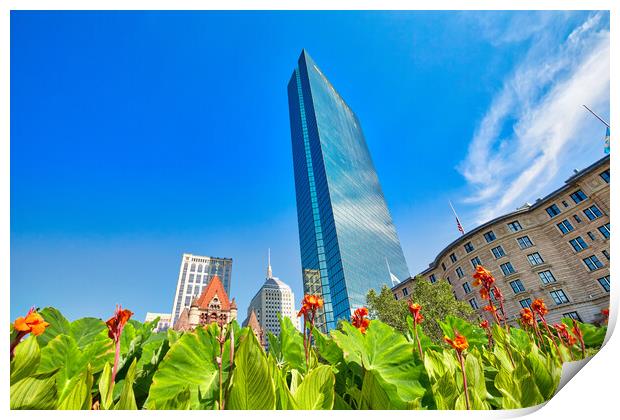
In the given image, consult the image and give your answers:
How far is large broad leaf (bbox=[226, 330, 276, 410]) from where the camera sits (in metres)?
0.68

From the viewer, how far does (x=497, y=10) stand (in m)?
1.76

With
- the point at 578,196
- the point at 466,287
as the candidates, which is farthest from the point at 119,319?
the point at 466,287

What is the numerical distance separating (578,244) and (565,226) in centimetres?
88

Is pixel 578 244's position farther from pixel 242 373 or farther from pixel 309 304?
pixel 242 373

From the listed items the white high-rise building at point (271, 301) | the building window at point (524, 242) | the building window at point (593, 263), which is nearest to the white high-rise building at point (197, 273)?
the white high-rise building at point (271, 301)

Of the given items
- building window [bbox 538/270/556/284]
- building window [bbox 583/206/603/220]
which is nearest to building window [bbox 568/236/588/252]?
building window [bbox 583/206/603/220]

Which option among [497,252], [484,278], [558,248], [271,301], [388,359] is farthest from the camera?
[271,301]

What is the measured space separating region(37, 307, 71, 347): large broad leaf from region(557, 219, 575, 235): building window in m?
9.00

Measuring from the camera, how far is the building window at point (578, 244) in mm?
5483

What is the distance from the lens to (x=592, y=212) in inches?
194

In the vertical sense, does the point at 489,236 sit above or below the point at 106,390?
above

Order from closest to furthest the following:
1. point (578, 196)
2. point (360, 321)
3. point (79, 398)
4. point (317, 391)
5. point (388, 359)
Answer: point (79, 398), point (317, 391), point (388, 359), point (360, 321), point (578, 196)
